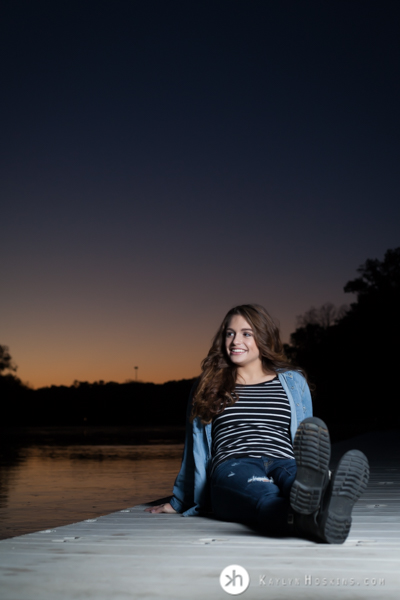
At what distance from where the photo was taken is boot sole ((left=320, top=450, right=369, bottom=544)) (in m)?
2.18

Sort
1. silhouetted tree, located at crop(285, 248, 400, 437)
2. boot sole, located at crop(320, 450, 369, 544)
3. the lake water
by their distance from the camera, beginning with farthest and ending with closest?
silhouetted tree, located at crop(285, 248, 400, 437) < the lake water < boot sole, located at crop(320, 450, 369, 544)

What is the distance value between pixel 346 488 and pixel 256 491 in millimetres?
651

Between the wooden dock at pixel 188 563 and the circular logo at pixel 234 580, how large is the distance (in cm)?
2

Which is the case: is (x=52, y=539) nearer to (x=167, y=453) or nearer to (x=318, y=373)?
(x=167, y=453)

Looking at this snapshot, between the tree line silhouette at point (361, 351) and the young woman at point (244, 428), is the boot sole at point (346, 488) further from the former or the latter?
the tree line silhouette at point (361, 351)

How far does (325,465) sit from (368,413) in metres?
28.0

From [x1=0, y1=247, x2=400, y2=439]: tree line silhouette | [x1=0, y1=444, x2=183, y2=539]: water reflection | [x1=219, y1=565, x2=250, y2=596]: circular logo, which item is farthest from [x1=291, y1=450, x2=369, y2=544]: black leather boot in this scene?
[x1=0, y1=247, x2=400, y2=439]: tree line silhouette

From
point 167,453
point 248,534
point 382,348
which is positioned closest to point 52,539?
point 248,534

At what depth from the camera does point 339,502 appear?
2.18m

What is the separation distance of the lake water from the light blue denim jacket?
3390 mm

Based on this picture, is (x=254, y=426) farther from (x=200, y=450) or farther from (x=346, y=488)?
(x=346, y=488)

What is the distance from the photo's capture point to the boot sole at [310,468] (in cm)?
219

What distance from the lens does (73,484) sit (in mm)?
10141

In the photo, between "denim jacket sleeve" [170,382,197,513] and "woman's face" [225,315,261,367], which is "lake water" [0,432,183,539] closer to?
"denim jacket sleeve" [170,382,197,513]
